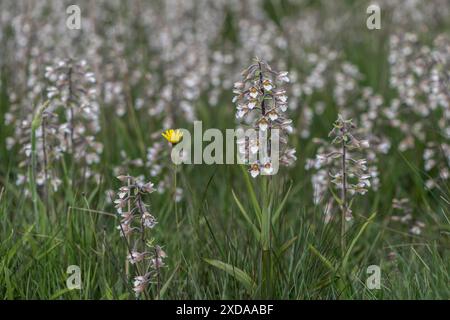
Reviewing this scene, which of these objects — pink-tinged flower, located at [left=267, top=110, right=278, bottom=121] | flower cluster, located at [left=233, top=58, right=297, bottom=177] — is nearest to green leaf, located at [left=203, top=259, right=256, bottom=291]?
flower cluster, located at [left=233, top=58, right=297, bottom=177]

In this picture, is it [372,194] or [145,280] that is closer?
[145,280]

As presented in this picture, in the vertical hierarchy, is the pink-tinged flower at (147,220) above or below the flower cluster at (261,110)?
below

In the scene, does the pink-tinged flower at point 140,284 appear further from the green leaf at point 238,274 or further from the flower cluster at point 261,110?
the flower cluster at point 261,110

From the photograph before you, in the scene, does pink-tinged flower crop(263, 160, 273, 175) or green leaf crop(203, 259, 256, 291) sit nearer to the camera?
pink-tinged flower crop(263, 160, 273, 175)

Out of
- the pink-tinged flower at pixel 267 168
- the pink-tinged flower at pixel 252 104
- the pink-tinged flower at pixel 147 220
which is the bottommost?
the pink-tinged flower at pixel 147 220

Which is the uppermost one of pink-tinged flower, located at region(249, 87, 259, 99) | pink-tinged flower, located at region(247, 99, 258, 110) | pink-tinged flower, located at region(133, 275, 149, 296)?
pink-tinged flower, located at region(249, 87, 259, 99)

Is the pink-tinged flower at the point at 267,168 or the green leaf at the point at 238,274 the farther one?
the green leaf at the point at 238,274

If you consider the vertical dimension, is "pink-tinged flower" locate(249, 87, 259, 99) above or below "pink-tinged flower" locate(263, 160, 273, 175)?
above

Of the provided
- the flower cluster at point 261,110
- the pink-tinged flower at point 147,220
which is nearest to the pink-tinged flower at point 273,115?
the flower cluster at point 261,110

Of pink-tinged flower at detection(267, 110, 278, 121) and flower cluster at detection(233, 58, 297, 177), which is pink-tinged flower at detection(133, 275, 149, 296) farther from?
pink-tinged flower at detection(267, 110, 278, 121)
